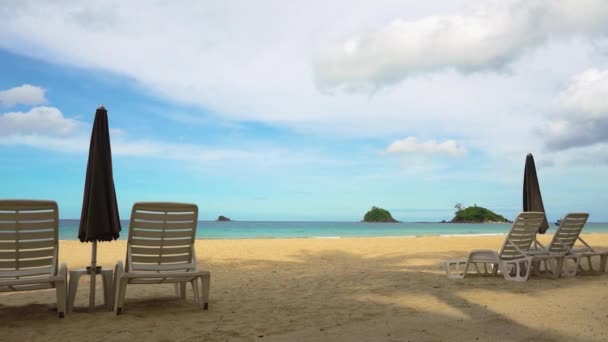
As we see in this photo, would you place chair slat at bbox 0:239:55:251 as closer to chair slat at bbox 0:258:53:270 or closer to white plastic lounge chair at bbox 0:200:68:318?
white plastic lounge chair at bbox 0:200:68:318

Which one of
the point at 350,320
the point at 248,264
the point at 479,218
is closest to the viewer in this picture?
the point at 350,320

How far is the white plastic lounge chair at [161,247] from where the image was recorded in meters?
4.81

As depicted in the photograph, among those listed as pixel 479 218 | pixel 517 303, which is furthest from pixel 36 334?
pixel 479 218

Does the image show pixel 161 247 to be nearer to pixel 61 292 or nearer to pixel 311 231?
pixel 61 292

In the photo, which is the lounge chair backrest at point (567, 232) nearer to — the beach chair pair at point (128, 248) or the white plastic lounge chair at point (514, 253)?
the white plastic lounge chair at point (514, 253)

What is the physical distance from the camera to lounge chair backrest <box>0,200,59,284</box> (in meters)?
4.50

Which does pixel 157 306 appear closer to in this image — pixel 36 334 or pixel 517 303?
pixel 36 334

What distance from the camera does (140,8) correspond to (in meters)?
13.9

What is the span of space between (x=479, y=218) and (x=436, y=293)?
9595 centimetres

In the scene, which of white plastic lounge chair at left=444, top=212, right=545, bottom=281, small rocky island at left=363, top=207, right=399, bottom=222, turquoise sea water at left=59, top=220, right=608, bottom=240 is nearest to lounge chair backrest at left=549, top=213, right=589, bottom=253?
white plastic lounge chair at left=444, top=212, right=545, bottom=281

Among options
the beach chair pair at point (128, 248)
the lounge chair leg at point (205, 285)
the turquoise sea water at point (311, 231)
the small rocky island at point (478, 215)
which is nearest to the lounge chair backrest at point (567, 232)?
the lounge chair leg at point (205, 285)

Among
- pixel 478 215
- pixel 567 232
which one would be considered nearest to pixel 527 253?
pixel 567 232

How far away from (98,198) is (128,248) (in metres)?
0.66

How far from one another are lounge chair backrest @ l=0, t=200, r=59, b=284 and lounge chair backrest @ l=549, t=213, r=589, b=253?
6934 millimetres
